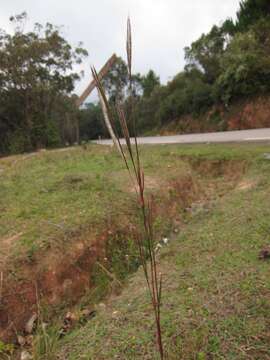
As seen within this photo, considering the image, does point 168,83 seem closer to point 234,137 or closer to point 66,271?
point 234,137

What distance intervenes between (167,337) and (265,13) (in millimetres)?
10984

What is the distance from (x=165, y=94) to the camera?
1859 cm

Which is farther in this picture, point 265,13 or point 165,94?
point 165,94

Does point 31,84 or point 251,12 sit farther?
point 31,84

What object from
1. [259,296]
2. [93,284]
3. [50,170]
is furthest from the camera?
[50,170]

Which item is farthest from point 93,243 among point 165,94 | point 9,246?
point 165,94

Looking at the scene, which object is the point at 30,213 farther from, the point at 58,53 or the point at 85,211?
the point at 58,53

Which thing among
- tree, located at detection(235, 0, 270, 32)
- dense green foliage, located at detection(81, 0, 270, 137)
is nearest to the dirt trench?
dense green foliage, located at detection(81, 0, 270, 137)

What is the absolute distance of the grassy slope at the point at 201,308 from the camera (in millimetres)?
1372

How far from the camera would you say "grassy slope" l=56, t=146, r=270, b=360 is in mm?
1372

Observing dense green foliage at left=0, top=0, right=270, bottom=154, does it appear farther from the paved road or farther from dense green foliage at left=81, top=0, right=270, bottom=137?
the paved road

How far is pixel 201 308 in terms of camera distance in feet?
5.32

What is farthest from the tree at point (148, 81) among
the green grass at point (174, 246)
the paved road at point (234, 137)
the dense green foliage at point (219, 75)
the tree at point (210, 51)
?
the green grass at point (174, 246)

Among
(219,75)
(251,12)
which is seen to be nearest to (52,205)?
(251,12)
